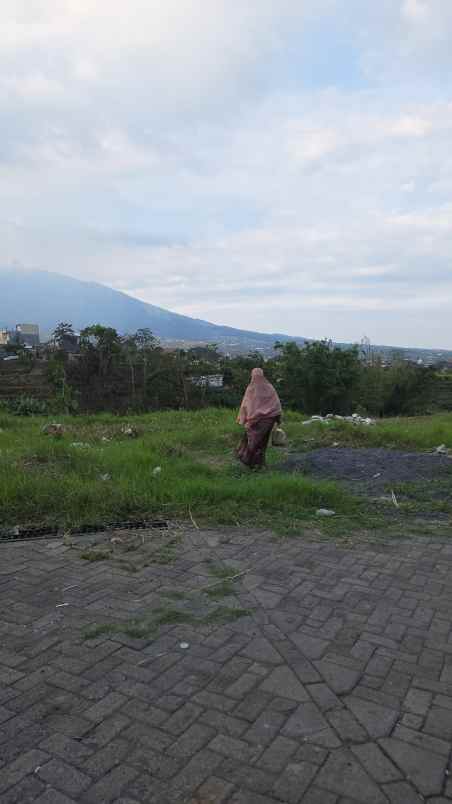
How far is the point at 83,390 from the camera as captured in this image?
2245cm

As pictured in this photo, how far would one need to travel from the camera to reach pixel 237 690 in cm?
247

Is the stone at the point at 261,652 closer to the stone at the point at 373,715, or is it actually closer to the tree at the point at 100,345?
the stone at the point at 373,715

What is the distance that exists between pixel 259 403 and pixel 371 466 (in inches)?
66.3

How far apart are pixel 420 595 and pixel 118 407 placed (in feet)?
63.9

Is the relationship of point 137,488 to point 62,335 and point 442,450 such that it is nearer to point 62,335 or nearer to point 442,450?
point 442,450

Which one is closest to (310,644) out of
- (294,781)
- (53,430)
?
(294,781)

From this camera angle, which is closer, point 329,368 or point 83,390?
point 83,390

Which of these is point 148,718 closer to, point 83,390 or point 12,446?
point 12,446

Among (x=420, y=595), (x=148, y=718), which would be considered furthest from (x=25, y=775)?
(x=420, y=595)

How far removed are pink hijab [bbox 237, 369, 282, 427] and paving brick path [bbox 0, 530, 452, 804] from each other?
329 centimetres

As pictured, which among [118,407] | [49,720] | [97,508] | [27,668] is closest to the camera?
[49,720]

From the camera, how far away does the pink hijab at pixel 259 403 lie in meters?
7.02

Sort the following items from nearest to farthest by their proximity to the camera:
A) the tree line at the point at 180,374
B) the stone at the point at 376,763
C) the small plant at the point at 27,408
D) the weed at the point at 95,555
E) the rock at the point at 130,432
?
the stone at the point at 376,763 < the weed at the point at 95,555 < the rock at the point at 130,432 < the small plant at the point at 27,408 < the tree line at the point at 180,374

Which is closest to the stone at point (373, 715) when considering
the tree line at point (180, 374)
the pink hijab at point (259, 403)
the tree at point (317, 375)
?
the pink hijab at point (259, 403)
